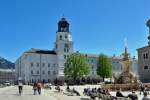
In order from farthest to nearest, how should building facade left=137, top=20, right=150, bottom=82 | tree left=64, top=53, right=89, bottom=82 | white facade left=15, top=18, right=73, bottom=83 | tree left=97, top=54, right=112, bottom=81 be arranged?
white facade left=15, top=18, right=73, bottom=83 → tree left=97, top=54, right=112, bottom=81 → tree left=64, top=53, right=89, bottom=82 → building facade left=137, top=20, right=150, bottom=82

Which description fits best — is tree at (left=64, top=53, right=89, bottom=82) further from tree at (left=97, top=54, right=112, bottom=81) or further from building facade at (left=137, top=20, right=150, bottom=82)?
building facade at (left=137, top=20, right=150, bottom=82)

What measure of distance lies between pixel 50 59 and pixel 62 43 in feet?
25.1

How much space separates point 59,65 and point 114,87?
8099 centimetres

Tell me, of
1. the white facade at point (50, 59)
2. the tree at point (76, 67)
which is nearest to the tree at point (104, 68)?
the tree at point (76, 67)

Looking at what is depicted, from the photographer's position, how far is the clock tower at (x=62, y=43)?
5123 inches

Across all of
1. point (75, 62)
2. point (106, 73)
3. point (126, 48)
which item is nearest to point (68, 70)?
point (75, 62)

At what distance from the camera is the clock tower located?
427 feet

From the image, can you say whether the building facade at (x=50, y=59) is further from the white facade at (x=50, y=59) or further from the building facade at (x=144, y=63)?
the building facade at (x=144, y=63)

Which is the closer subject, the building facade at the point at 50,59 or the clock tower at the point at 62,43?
the building facade at the point at 50,59

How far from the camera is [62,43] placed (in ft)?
431

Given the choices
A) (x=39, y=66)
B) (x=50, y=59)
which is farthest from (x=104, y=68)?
A: (x=39, y=66)

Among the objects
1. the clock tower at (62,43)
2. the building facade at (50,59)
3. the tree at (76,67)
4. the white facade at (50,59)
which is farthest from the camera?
the clock tower at (62,43)

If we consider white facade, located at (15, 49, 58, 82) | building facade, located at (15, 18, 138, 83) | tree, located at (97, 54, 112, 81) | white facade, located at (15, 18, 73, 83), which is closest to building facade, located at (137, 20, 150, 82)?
tree, located at (97, 54, 112, 81)

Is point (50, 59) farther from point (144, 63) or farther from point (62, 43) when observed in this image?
point (144, 63)
